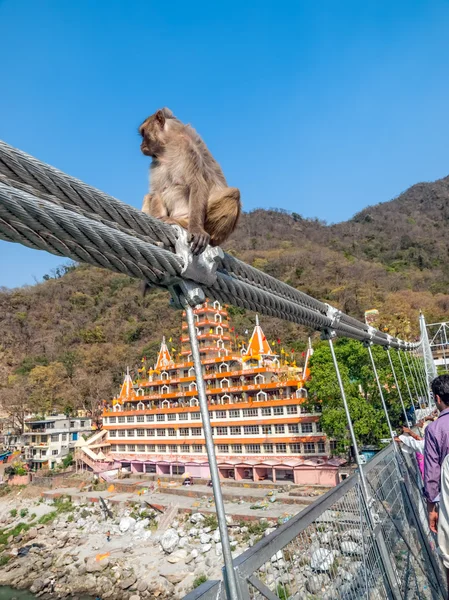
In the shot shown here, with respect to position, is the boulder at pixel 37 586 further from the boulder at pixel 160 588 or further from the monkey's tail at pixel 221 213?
the monkey's tail at pixel 221 213

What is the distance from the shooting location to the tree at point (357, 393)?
12836 millimetres

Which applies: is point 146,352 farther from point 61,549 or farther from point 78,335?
point 61,549

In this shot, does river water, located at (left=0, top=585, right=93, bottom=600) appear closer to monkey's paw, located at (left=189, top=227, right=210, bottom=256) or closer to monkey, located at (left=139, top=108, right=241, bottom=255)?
monkey, located at (left=139, top=108, right=241, bottom=255)

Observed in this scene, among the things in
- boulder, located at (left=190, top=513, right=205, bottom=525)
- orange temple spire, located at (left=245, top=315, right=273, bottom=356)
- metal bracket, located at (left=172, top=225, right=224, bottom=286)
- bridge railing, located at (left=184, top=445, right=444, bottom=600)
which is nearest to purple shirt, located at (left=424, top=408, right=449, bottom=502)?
bridge railing, located at (left=184, top=445, right=444, bottom=600)

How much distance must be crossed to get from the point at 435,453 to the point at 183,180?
1776 mm

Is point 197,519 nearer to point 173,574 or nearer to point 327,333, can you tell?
point 173,574

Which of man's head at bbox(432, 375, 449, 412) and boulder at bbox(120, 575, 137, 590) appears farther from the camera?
boulder at bbox(120, 575, 137, 590)

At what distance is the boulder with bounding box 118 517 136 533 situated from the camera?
13.7m

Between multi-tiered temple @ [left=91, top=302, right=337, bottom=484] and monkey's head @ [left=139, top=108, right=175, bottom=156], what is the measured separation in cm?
1411

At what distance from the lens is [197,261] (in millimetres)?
1320

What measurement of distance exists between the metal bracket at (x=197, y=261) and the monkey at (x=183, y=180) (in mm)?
373

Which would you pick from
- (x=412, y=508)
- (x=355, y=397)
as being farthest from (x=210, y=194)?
(x=355, y=397)

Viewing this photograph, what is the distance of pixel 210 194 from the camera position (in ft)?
6.28

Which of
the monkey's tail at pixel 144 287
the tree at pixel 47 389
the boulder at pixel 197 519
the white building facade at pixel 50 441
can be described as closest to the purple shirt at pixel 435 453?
the monkey's tail at pixel 144 287
